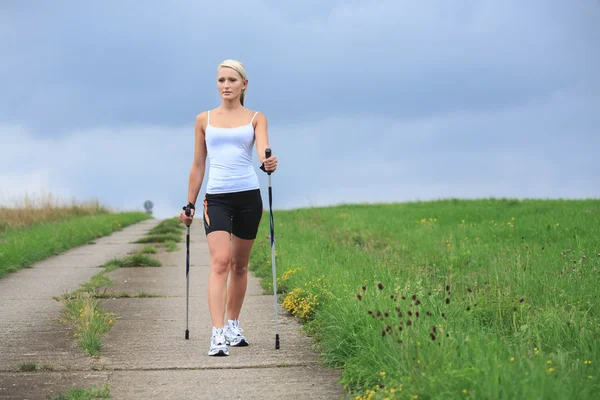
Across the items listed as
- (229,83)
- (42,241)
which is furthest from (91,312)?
(42,241)

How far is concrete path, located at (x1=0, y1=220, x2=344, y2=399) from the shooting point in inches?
209

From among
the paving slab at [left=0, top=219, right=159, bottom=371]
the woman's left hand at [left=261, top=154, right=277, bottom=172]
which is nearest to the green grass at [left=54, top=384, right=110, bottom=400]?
the paving slab at [left=0, top=219, right=159, bottom=371]

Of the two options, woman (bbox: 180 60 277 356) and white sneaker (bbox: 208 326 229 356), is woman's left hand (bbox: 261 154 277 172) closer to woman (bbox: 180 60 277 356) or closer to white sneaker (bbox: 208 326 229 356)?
woman (bbox: 180 60 277 356)

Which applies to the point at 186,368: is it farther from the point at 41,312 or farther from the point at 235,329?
the point at 41,312

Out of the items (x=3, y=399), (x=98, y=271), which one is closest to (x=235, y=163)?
(x=3, y=399)

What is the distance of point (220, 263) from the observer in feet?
19.9

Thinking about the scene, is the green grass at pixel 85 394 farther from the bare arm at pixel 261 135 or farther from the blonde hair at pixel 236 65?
the blonde hair at pixel 236 65

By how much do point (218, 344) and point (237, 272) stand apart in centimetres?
70

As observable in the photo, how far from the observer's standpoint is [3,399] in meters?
5.21

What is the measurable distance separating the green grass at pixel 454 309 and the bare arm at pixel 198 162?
1661mm

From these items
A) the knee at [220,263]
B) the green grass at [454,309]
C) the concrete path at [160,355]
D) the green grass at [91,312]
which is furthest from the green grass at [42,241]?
the knee at [220,263]

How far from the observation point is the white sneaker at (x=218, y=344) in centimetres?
617

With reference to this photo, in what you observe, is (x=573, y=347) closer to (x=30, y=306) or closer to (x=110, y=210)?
(x=30, y=306)

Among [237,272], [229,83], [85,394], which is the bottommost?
[85,394]
